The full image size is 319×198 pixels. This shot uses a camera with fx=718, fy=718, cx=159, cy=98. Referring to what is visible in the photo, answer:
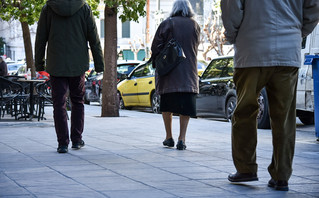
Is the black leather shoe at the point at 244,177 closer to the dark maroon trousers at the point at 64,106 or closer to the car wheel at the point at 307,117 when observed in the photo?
the dark maroon trousers at the point at 64,106

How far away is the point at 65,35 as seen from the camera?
7957 mm

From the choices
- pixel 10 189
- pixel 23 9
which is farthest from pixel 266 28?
pixel 23 9

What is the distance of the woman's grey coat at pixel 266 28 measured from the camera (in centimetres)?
538

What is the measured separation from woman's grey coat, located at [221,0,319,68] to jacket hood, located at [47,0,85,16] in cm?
285

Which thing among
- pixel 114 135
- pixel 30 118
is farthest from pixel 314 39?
pixel 30 118

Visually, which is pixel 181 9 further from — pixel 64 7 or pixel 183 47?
pixel 64 7

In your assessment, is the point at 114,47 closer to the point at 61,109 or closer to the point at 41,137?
the point at 41,137

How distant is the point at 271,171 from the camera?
216 inches

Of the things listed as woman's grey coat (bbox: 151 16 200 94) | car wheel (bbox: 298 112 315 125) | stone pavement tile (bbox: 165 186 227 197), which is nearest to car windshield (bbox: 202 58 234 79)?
car wheel (bbox: 298 112 315 125)

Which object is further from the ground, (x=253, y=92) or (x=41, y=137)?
(x=253, y=92)

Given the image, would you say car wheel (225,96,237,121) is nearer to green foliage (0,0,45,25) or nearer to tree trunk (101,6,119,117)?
tree trunk (101,6,119,117)

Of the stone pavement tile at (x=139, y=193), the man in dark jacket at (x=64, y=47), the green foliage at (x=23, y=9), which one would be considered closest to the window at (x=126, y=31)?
the green foliage at (x=23, y=9)

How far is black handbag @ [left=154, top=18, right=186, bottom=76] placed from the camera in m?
8.29

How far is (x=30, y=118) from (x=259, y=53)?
30.2ft
